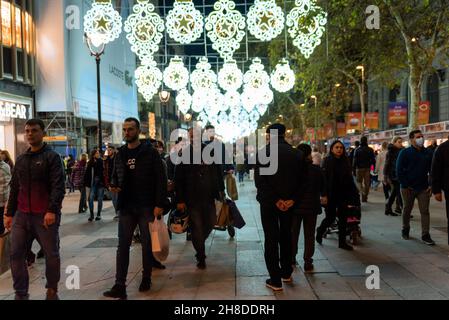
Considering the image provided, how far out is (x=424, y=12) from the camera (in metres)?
17.0

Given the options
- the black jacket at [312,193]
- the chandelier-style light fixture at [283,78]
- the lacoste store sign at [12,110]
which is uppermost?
the chandelier-style light fixture at [283,78]

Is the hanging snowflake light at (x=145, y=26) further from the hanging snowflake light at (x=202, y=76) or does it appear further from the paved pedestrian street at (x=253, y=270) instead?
the paved pedestrian street at (x=253, y=270)

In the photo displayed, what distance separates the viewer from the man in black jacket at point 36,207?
5.19m

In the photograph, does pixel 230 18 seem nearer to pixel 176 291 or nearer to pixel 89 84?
pixel 176 291

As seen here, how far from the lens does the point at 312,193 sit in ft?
22.4

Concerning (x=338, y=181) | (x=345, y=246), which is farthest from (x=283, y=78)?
(x=345, y=246)

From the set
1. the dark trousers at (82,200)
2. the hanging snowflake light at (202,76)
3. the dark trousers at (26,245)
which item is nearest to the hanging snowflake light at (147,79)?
the hanging snowflake light at (202,76)

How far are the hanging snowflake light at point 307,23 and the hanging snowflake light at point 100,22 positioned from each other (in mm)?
5314

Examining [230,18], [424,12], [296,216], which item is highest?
[424,12]

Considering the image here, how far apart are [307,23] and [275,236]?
9039mm
